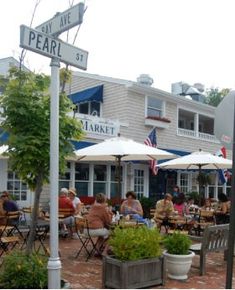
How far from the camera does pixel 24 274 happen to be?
507 centimetres

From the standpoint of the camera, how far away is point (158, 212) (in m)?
10.9

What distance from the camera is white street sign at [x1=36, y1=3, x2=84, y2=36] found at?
432cm

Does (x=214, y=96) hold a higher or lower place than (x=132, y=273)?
higher

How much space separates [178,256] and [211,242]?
106cm

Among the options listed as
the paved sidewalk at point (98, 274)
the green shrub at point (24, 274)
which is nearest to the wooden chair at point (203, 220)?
the paved sidewalk at point (98, 274)

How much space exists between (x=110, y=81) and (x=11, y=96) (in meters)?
13.0

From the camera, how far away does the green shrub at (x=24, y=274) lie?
5008 millimetres

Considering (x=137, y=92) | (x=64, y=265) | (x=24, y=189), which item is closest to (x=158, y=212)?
(x=64, y=265)

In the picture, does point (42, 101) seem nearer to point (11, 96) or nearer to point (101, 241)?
point (11, 96)

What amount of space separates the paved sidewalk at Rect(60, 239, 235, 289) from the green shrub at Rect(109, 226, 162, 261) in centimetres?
57

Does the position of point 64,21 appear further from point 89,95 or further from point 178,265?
point 89,95

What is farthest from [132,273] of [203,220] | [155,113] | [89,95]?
[155,113]

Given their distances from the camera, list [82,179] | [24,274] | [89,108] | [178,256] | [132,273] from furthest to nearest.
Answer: [89,108] → [82,179] → [178,256] → [132,273] → [24,274]

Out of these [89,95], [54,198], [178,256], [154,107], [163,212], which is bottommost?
[178,256]
